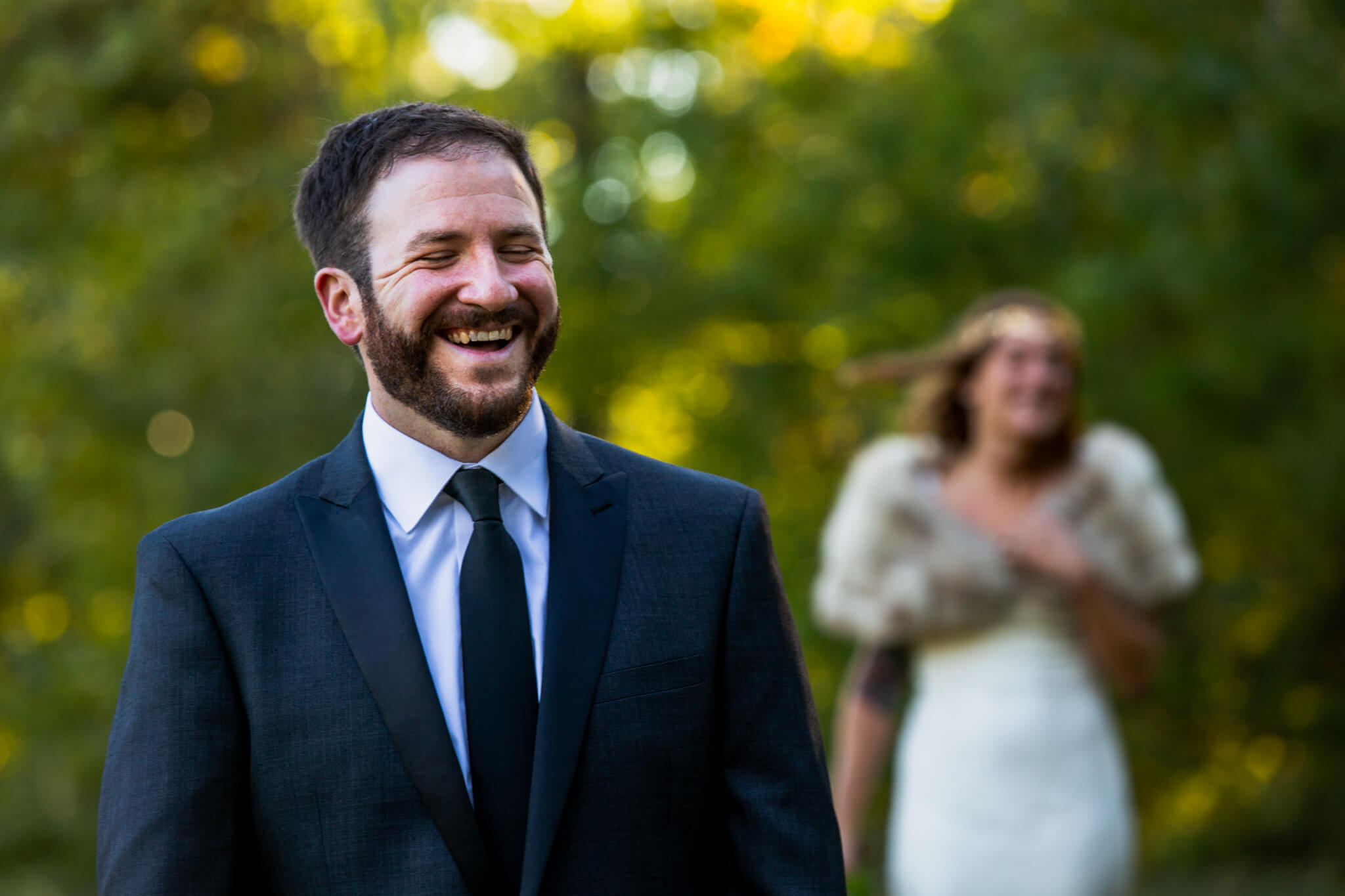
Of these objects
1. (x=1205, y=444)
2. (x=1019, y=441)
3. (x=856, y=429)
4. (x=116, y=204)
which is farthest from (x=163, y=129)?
(x=1019, y=441)

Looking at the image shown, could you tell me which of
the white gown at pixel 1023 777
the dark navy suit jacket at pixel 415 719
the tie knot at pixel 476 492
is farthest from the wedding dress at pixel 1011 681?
the tie knot at pixel 476 492

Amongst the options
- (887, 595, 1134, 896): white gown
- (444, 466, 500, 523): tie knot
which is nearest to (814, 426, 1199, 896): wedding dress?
(887, 595, 1134, 896): white gown

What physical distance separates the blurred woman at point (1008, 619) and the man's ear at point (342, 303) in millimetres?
2762

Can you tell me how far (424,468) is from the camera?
2.01 metres

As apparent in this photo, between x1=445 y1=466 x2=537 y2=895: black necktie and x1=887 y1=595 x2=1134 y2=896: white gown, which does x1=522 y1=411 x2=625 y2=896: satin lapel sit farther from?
x1=887 y1=595 x2=1134 y2=896: white gown

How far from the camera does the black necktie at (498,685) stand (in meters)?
1.86

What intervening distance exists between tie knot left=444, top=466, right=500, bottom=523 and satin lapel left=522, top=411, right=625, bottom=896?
0.28 ft

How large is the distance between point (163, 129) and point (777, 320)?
4.59m

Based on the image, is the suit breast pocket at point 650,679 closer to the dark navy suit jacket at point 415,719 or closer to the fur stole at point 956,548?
the dark navy suit jacket at point 415,719

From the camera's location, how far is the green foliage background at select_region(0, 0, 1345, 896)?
7.27 m

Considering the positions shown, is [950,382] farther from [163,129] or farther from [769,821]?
[163,129]

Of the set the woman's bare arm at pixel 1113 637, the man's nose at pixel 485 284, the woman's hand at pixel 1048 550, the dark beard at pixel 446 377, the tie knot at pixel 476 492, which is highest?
the man's nose at pixel 485 284

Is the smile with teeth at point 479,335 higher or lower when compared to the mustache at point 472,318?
lower

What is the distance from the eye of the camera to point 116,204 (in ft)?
36.3
